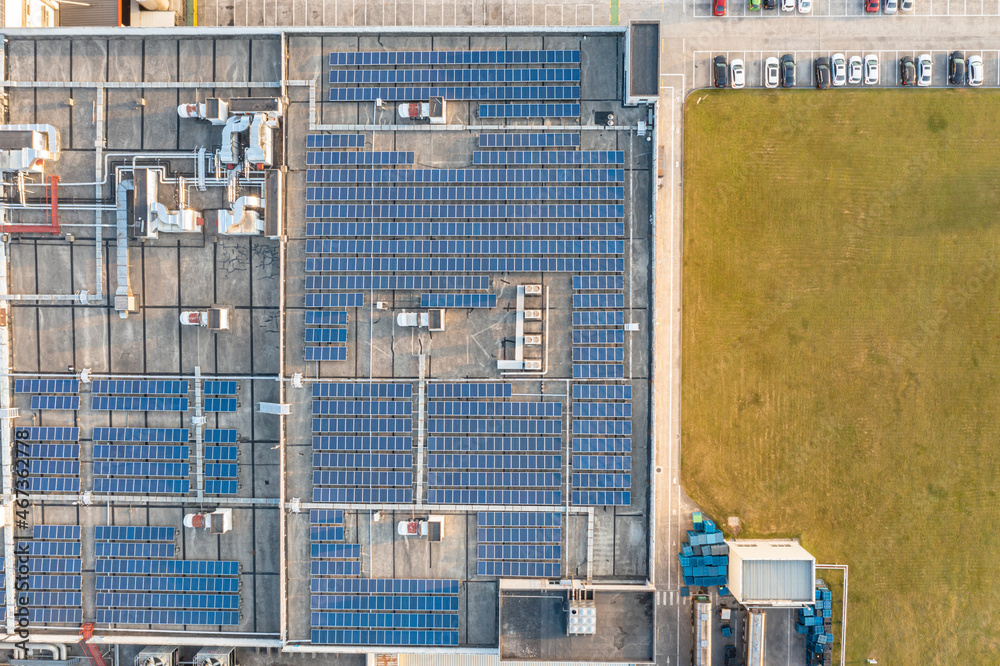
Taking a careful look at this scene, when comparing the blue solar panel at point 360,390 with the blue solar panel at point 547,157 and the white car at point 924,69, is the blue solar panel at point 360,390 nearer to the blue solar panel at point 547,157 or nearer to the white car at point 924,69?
the blue solar panel at point 547,157

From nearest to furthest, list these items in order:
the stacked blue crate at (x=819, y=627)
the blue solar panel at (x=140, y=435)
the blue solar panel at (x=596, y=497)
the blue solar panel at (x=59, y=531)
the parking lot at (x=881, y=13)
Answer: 1. the blue solar panel at (x=596, y=497)
2. the blue solar panel at (x=140, y=435)
3. the blue solar panel at (x=59, y=531)
4. the stacked blue crate at (x=819, y=627)
5. the parking lot at (x=881, y=13)

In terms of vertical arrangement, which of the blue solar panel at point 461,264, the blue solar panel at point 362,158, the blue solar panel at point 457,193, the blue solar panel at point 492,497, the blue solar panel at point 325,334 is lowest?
the blue solar panel at point 492,497

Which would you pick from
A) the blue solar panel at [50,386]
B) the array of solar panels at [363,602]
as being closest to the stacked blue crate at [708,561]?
the array of solar panels at [363,602]

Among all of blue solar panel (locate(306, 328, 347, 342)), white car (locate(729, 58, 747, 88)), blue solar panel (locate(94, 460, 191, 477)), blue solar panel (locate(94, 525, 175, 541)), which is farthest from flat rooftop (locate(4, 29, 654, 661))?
white car (locate(729, 58, 747, 88))

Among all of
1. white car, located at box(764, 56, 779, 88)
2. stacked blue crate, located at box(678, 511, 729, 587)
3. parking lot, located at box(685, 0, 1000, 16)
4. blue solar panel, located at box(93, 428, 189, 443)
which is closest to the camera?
blue solar panel, located at box(93, 428, 189, 443)

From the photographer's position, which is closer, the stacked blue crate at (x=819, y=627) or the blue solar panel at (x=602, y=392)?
the blue solar panel at (x=602, y=392)

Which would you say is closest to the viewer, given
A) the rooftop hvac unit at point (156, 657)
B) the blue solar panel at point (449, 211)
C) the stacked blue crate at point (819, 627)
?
the blue solar panel at point (449, 211)

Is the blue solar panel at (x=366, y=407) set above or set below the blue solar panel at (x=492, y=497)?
above

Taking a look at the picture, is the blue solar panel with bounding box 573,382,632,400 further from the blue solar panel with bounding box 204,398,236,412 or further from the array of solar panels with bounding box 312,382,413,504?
the blue solar panel with bounding box 204,398,236,412
